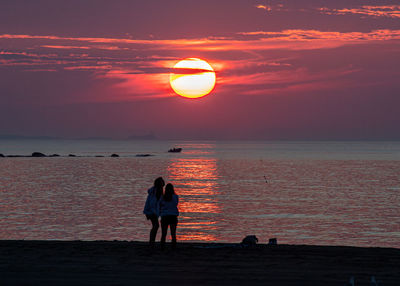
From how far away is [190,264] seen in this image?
15680mm

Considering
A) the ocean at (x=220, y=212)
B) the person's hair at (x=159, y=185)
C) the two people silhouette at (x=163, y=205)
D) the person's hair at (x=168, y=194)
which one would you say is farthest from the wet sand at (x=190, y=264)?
the ocean at (x=220, y=212)

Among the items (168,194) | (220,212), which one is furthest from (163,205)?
(220,212)

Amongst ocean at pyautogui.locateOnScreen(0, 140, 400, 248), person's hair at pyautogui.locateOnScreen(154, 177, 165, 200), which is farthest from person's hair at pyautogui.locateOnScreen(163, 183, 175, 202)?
ocean at pyautogui.locateOnScreen(0, 140, 400, 248)

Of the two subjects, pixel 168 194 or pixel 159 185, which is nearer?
pixel 159 185

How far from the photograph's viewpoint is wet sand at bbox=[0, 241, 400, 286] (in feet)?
44.1

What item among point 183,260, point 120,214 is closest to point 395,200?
point 120,214

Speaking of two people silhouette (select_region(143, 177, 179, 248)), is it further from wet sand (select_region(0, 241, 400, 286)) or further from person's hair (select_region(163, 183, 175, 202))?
wet sand (select_region(0, 241, 400, 286))

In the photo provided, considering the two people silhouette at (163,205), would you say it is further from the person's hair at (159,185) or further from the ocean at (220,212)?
the ocean at (220,212)

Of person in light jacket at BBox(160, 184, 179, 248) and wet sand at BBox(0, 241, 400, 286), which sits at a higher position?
person in light jacket at BBox(160, 184, 179, 248)

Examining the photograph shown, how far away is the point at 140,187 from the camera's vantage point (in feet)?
267

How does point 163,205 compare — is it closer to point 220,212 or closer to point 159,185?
point 159,185

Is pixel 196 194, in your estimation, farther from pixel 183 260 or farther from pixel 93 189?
pixel 183 260

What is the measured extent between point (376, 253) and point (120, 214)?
1321 inches

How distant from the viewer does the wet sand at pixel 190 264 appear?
1343cm
